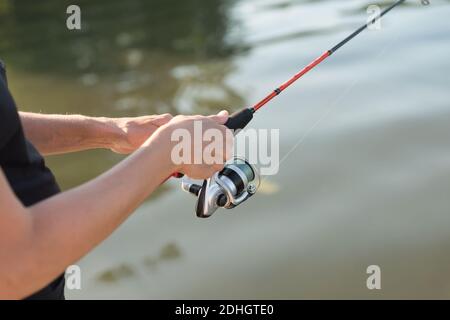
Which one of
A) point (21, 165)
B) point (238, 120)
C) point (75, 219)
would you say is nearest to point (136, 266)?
point (238, 120)

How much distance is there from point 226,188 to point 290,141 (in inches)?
88.8

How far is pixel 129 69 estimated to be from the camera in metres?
5.93

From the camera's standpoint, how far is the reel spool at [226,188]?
170 cm

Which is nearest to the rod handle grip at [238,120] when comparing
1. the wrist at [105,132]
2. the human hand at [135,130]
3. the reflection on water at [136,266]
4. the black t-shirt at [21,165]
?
the human hand at [135,130]

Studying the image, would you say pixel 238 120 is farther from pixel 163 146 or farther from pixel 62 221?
pixel 62 221

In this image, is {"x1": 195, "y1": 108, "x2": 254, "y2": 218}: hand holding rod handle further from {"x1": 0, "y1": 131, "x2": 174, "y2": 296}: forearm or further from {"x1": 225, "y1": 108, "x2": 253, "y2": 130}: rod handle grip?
{"x1": 0, "y1": 131, "x2": 174, "y2": 296}: forearm

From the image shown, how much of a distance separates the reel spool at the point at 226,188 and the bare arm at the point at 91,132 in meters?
0.23

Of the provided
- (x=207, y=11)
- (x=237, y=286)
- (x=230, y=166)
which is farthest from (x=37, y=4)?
(x=230, y=166)

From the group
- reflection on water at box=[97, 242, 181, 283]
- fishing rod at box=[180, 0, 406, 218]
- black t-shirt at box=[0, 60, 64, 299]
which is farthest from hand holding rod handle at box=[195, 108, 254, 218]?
reflection on water at box=[97, 242, 181, 283]

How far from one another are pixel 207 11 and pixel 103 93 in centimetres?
289

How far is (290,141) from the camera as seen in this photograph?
392 centimetres

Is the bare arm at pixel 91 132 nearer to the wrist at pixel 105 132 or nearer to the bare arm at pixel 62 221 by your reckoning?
the wrist at pixel 105 132

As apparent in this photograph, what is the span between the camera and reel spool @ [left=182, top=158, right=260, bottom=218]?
170 centimetres

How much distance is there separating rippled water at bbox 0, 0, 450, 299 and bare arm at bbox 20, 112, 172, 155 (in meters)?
1.17
